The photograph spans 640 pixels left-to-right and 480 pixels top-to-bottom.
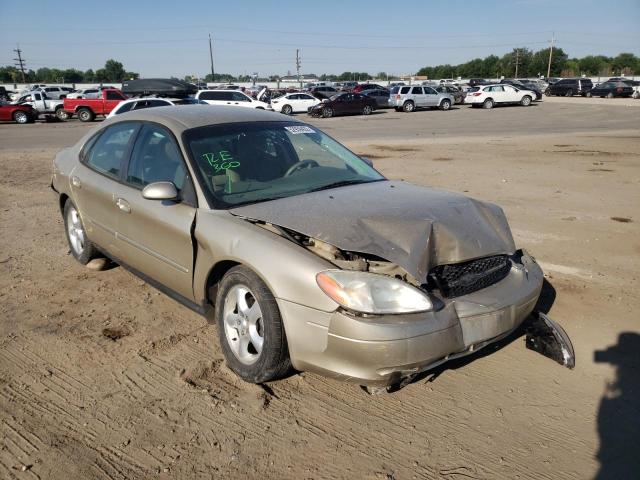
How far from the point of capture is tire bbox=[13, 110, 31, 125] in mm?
28875

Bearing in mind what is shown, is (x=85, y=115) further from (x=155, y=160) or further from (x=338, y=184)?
(x=338, y=184)

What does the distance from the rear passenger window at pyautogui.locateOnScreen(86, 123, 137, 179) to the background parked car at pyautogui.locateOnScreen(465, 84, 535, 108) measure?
3657 centimetres

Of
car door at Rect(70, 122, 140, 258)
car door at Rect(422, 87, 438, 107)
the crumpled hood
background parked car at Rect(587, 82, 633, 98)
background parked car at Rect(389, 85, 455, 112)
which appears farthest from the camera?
background parked car at Rect(587, 82, 633, 98)

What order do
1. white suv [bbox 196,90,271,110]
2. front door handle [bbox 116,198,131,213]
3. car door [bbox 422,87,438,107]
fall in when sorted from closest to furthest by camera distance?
front door handle [bbox 116,198,131,213] < white suv [bbox 196,90,271,110] < car door [bbox 422,87,438,107]

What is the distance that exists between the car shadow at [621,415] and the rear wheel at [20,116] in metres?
32.1

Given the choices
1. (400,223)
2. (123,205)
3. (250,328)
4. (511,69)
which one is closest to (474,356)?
(400,223)

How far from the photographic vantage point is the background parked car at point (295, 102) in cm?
3441

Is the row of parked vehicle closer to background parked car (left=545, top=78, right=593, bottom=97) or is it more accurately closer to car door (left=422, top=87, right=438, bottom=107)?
car door (left=422, top=87, right=438, bottom=107)

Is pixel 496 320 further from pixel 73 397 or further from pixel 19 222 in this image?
pixel 19 222

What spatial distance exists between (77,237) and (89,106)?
1065 inches

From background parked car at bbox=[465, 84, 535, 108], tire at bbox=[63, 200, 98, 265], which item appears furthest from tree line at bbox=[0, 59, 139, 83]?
tire at bbox=[63, 200, 98, 265]

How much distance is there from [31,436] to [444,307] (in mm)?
2276

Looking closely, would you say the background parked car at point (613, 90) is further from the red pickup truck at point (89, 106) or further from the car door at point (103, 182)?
the car door at point (103, 182)

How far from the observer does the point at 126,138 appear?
4340 mm
